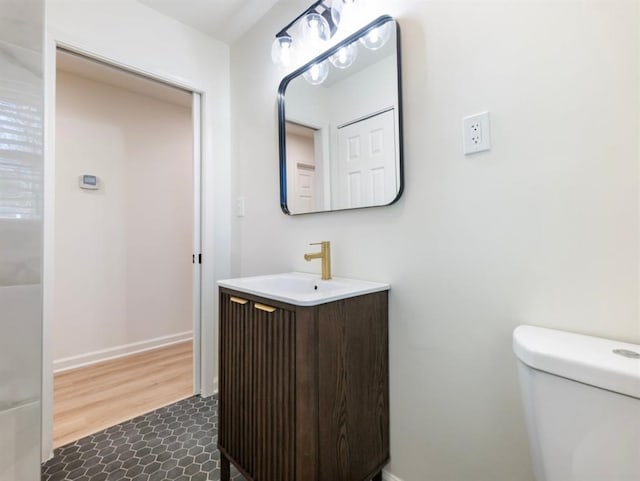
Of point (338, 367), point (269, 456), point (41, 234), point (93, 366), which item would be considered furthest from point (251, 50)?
point (93, 366)

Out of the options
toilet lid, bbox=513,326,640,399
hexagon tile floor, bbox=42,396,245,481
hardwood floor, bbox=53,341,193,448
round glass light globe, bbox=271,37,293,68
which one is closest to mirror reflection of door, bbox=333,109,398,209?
round glass light globe, bbox=271,37,293,68

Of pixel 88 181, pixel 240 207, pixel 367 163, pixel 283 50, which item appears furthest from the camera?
pixel 88 181

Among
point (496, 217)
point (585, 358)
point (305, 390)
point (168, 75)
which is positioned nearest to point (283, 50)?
point (168, 75)

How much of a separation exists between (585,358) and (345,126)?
3.81 ft

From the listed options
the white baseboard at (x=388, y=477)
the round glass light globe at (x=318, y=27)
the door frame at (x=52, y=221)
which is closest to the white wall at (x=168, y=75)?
the door frame at (x=52, y=221)

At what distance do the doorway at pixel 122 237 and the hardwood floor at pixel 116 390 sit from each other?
0.04ft

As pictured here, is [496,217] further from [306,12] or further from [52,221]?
[52,221]

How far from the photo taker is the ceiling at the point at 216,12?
5.71 ft

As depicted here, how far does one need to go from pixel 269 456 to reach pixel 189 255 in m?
2.44

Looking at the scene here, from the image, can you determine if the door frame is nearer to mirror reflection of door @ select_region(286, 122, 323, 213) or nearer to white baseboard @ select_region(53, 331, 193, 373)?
mirror reflection of door @ select_region(286, 122, 323, 213)

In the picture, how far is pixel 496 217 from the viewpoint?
926 millimetres

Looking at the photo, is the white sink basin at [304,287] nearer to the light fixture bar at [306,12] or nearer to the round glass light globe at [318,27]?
the round glass light globe at [318,27]

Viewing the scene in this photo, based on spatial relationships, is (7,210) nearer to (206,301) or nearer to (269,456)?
(269,456)

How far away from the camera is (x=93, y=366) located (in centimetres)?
247
